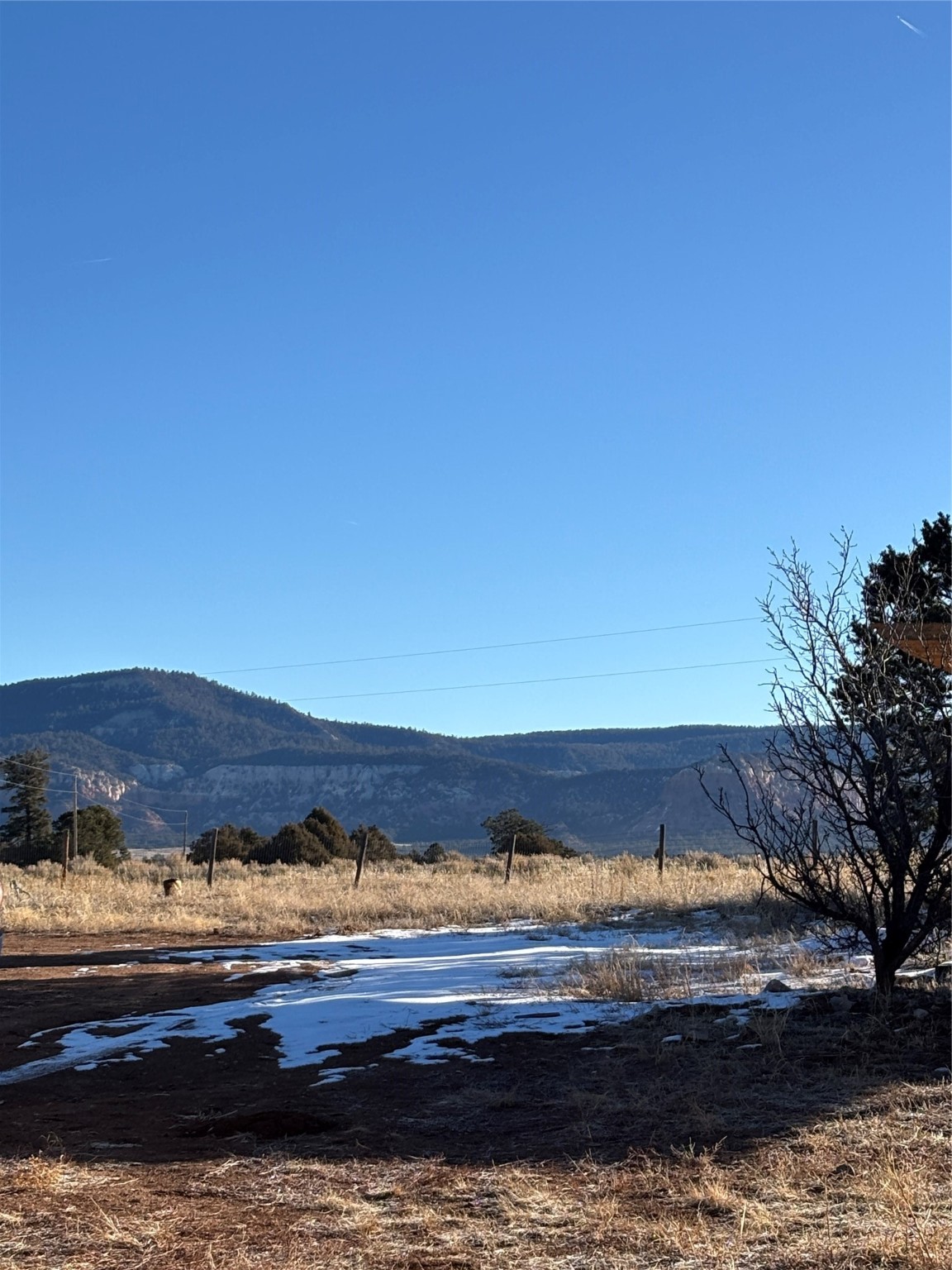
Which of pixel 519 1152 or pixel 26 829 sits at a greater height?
pixel 26 829

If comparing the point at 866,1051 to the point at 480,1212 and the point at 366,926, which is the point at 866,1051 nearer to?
the point at 480,1212

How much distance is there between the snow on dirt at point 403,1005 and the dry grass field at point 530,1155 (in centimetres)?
32

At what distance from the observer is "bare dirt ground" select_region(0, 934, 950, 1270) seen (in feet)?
14.3

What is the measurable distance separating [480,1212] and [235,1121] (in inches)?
89.7

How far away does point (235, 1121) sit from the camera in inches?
259

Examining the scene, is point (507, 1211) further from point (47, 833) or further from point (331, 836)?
point (47, 833)

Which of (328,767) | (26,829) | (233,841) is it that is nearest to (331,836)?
(233,841)

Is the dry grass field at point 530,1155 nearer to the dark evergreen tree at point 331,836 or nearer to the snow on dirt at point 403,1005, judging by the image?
the snow on dirt at point 403,1005

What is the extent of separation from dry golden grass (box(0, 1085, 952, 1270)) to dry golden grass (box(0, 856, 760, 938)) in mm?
12964

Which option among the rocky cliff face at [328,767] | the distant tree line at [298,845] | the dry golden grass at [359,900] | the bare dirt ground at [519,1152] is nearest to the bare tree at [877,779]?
the bare dirt ground at [519,1152]

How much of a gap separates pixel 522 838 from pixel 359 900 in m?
20.5

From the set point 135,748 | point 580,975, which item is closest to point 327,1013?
point 580,975

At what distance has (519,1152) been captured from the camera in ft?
19.0

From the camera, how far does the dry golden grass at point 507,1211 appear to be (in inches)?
166
